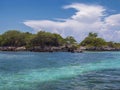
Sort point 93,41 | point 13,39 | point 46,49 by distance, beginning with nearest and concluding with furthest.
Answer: point 46,49
point 13,39
point 93,41

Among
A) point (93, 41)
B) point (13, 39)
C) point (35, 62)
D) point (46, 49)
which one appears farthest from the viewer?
point (93, 41)

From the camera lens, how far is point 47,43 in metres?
154

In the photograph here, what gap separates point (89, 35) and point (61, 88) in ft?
553

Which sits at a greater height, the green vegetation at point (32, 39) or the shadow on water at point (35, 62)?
the green vegetation at point (32, 39)

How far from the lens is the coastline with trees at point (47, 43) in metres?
150

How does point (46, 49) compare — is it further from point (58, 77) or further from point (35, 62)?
point (58, 77)

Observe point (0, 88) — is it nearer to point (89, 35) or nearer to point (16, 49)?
point (16, 49)

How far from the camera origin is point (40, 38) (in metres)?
154

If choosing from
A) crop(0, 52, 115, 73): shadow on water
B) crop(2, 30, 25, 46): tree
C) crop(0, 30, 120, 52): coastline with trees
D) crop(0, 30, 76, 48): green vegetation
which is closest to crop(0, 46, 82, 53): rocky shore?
crop(0, 30, 120, 52): coastline with trees

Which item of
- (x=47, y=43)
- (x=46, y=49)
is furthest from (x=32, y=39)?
(x=46, y=49)

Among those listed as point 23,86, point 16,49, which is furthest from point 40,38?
point 23,86

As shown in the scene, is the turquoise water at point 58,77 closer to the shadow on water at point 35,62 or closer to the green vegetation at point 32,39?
the shadow on water at point 35,62

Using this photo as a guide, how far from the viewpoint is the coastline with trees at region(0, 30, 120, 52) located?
15050 cm

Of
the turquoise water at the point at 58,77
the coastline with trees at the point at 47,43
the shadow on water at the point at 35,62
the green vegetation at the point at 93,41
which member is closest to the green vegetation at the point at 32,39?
the coastline with trees at the point at 47,43
